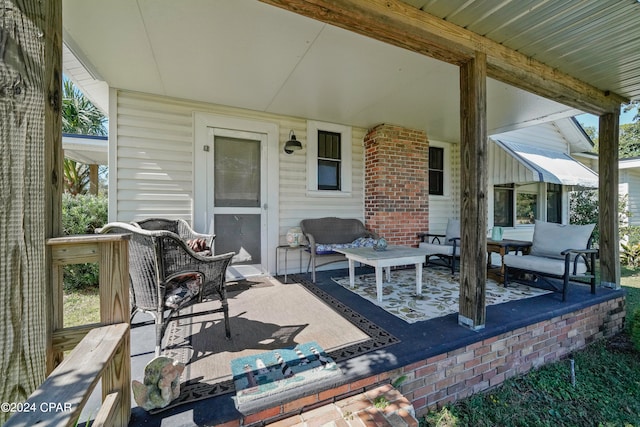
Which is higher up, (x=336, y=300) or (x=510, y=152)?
(x=510, y=152)

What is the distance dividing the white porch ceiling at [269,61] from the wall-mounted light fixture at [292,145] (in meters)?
0.45

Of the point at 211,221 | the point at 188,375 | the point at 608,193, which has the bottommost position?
the point at 188,375

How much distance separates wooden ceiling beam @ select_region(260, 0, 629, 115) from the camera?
1888 millimetres

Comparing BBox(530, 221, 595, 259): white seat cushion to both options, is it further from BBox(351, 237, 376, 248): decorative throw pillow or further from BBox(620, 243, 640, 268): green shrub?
BBox(620, 243, 640, 268): green shrub

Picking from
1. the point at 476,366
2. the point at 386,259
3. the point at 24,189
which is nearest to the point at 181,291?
the point at 24,189

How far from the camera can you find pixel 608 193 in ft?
12.4

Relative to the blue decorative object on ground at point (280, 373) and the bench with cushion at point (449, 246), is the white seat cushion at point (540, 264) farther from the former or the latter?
the blue decorative object on ground at point (280, 373)

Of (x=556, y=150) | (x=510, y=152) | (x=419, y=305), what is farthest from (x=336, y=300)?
(x=556, y=150)

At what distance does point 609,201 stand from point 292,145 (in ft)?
15.2

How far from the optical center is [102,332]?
4.22 feet

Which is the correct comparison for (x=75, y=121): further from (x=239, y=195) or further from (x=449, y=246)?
(x=449, y=246)

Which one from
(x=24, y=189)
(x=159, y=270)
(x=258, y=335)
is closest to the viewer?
(x=24, y=189)

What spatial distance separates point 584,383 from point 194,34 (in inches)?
190

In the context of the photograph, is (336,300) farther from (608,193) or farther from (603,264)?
(608,193)
